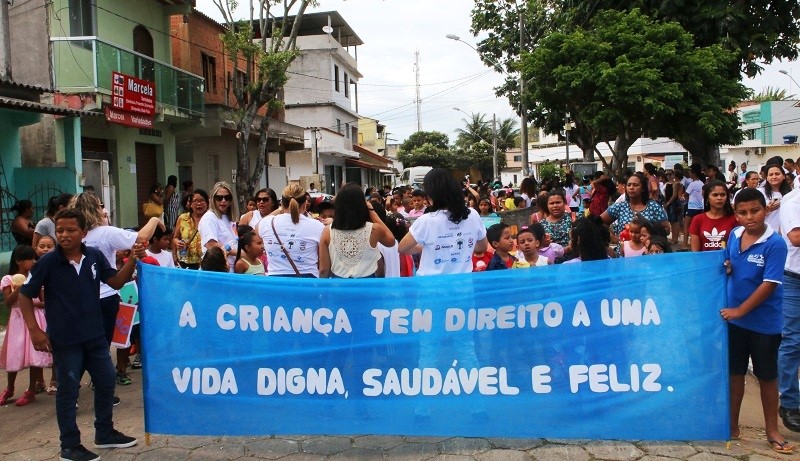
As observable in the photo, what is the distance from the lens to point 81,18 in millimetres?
16703

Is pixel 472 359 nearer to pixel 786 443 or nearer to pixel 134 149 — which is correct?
pixel 786 443

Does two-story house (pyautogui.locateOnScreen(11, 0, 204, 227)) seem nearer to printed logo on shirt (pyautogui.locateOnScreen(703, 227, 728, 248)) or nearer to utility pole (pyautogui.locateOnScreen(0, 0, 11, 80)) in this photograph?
utility pole (pyautogui.locateOnScreen(0, 0, 11, 80))

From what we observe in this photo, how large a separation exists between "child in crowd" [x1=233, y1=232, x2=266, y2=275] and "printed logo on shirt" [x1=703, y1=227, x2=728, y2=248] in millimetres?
3567

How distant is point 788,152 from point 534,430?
48.7 m

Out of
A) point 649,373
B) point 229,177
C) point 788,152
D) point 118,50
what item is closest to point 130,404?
point 649,373

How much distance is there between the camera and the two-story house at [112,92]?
14.2 m

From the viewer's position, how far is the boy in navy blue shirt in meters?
4.46

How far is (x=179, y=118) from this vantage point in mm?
19422

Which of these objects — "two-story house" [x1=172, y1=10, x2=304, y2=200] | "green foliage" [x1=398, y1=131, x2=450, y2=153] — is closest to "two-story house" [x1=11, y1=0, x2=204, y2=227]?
"two-story house" [x1=172, y1=10, x2=304, y2=200]

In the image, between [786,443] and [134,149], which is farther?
[134,149]

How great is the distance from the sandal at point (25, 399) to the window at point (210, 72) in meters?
19.9

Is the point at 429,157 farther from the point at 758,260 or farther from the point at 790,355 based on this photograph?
the point at 758,260

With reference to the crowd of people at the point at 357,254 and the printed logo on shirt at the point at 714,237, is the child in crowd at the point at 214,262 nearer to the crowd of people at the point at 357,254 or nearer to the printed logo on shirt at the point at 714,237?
the crowd of people at the point at 357,254

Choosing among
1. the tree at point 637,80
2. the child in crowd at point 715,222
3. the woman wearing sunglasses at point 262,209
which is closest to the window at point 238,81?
the tree at point 637,80
